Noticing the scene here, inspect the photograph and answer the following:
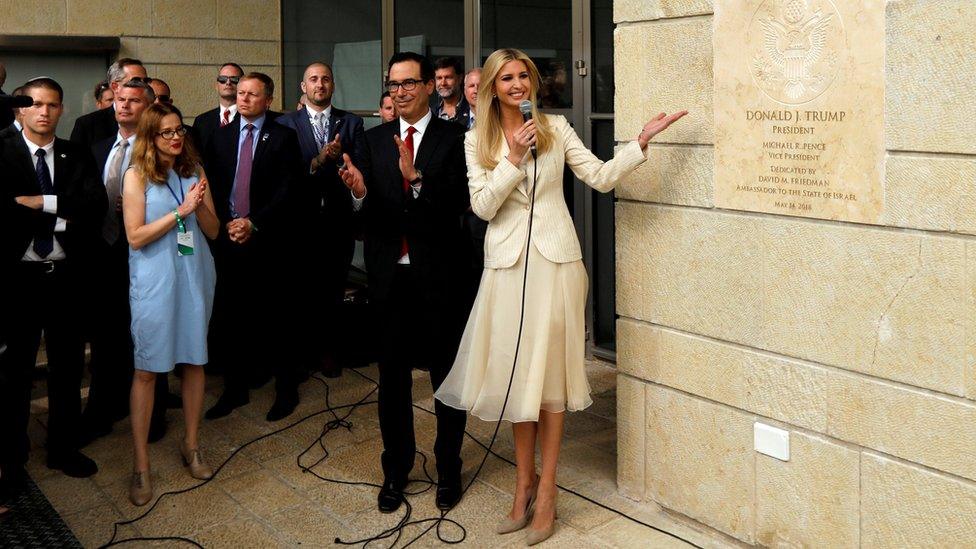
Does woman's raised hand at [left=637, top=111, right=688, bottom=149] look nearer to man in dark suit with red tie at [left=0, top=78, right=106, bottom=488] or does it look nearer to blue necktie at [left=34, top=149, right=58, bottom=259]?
man in dark suit with red tie at [left=0, top=78, right=106, bottom=488]

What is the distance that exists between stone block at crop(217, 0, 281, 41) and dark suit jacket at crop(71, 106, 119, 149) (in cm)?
337

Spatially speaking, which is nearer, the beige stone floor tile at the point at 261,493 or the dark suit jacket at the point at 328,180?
the beige stone floor tile at the point at 261,493

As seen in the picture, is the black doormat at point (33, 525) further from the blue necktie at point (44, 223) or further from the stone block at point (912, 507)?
the stone block at point (912, 507)

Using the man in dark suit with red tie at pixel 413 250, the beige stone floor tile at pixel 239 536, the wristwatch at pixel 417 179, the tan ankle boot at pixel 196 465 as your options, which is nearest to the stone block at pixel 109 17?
the tan ankle boot at pixel 196 465

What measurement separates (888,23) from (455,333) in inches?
87.7

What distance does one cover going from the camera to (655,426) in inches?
174

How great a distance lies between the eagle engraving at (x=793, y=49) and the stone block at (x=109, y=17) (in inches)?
271

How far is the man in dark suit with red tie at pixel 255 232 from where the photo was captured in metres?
6.13

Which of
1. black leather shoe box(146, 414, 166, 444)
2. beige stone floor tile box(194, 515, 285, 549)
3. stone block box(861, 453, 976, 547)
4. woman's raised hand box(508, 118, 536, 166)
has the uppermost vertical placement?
woman's raised hand box(508, 118, 536, 166)

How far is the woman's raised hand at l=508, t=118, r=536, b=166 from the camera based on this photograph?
3.97 metres

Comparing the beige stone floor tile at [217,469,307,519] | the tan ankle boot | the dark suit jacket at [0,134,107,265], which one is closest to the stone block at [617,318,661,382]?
the beige stone floor tile at [217,469,307,519]

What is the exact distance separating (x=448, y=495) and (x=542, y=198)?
1.44 metres

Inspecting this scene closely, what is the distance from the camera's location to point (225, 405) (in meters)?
6.18

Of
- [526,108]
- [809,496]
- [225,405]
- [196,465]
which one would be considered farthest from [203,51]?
[809,496]
